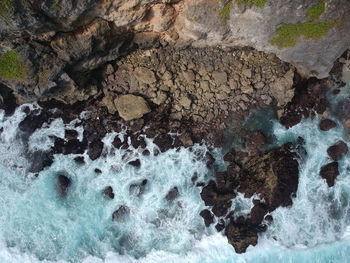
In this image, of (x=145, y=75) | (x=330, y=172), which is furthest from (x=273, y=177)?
(x=145, y=75)

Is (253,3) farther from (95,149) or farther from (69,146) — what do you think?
(69,146)

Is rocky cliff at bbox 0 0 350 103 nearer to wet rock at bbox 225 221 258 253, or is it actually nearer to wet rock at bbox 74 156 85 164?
wet rock at bbox 74 156 85 164

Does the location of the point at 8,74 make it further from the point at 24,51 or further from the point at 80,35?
the point at 80,35

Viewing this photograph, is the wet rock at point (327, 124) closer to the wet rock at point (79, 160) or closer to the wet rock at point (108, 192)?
the wet rock at point (108, 192)

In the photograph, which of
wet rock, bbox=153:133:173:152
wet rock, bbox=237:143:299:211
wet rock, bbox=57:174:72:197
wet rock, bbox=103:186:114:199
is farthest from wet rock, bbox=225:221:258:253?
wet rock, bbox=57:174:72:197

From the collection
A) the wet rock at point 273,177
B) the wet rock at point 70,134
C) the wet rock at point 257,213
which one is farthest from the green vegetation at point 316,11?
the wet rock at point 70,134

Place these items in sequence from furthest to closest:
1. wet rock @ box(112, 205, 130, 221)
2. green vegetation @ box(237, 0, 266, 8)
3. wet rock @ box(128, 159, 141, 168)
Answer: wet rock @ box(128, 159, 141, 168), wet rock @ box(112, 205, 130, 221), green vegetation @ box(237, 0, 266, 8)
